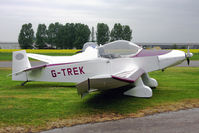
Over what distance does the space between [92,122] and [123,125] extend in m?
0.70

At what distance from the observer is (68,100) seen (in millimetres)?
6965

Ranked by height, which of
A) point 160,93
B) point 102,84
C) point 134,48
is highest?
point 134,48

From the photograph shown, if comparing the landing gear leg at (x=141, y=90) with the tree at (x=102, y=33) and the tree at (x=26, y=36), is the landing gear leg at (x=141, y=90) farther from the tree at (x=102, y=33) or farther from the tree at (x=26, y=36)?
the tree at (x=26, y=36)

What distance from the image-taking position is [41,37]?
67688mm

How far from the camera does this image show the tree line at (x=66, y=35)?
58.6 m

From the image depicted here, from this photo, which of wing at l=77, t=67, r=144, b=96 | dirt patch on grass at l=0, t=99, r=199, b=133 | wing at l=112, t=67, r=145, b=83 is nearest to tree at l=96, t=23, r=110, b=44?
wing at l=112, t=67, r=145, b=83

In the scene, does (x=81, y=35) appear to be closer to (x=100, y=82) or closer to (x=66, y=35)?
(x=66, y=35)

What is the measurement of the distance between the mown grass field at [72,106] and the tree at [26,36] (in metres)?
59.9

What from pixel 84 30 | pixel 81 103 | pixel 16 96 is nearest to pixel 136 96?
pixel 81 103

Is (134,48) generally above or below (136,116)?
above

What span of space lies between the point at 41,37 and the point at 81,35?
44.7 ft

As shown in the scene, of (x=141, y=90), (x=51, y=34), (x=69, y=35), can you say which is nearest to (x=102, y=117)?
(x=141, y=90)

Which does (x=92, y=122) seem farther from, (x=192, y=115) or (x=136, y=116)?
(x=192, y=115)

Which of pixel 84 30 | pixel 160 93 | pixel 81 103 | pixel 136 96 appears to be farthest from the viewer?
pixel 84 30
